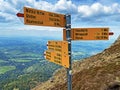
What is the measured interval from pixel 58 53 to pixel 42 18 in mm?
1942

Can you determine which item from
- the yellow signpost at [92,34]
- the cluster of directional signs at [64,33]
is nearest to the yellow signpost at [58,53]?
the cluster of directional signs at [64,33]

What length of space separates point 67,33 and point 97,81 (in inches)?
520

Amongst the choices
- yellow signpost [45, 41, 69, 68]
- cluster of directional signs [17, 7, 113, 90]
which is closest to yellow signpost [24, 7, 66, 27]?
cluster of directional signs [17, 7, 113, 90]

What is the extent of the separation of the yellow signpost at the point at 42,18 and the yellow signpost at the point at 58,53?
37.6 inches

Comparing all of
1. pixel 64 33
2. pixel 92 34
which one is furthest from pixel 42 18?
pixel 92 34

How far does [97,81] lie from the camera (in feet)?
86.2

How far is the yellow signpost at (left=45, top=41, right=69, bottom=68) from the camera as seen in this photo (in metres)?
13.7

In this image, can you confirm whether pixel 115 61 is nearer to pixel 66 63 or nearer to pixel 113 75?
pixel 113 75

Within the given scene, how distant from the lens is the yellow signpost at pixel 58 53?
13719 mm

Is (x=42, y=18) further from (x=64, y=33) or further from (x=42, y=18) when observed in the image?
(x=64, y=33)

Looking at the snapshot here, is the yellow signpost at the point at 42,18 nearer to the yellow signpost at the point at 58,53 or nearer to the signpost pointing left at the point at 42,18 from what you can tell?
the signpost pointing left at the point at 42,18

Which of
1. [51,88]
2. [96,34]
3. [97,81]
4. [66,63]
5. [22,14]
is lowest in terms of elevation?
[51,88]

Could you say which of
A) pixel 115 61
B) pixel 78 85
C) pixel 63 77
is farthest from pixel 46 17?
pixel 63 77

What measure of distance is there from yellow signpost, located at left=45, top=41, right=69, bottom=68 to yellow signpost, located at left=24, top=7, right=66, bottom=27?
95 cm
